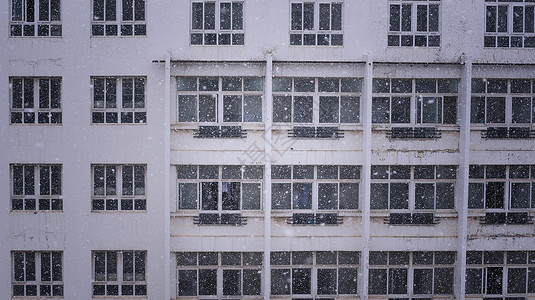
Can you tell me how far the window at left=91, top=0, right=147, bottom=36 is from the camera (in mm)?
10766

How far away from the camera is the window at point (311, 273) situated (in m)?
11.3

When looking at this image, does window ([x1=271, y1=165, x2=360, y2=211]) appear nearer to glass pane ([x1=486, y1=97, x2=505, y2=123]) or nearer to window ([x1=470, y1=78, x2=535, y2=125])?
window ([x1=470, y1=78, x2=535, y2=125])

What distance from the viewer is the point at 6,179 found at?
422 inches

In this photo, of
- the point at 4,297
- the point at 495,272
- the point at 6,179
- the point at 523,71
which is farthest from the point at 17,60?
the point at 495,272

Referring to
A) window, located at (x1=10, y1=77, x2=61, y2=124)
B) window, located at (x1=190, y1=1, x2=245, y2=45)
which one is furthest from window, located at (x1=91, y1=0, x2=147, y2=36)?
window, located at (x1=10, y1=77, x2=61, y2=124)

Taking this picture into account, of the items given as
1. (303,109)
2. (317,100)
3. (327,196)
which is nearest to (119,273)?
(327,196)

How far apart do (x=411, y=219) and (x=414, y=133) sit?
7.99 feet

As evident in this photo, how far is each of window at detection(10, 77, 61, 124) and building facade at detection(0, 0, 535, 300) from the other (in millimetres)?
39

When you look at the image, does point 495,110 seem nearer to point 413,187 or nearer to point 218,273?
point 413,187

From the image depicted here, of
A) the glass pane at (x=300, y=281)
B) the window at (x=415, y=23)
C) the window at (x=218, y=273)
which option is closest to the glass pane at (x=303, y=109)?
the window at (x=415, y=23)

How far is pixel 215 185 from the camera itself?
11.1 m

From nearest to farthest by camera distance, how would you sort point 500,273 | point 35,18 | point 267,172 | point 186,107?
point 267,172 → point 35,18 → point 186,107 → point 500,273

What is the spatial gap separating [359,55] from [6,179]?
10.2 m

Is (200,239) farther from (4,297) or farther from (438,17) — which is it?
(438,17)
